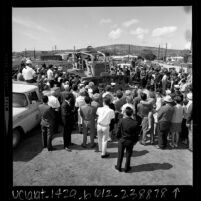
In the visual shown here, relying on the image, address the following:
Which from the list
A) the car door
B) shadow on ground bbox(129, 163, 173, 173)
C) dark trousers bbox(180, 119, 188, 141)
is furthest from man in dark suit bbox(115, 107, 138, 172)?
the car door

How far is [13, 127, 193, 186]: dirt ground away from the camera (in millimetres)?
5039

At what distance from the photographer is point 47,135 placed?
22.2 ft

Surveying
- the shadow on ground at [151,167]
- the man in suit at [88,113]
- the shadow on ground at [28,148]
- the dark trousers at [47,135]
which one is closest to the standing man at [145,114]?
the shadow on ground at [151,167]

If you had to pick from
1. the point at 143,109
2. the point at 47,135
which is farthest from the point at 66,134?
the point at 143,109

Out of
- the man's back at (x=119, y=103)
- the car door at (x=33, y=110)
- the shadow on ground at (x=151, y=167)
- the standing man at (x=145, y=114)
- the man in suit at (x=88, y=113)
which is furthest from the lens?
the man's back at (x=119, y=103)

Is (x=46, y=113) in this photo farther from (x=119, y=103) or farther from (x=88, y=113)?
(x=119, y=103)

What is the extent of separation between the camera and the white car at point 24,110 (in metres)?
6.36

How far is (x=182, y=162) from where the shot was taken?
6.03 m

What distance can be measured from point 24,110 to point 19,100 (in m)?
0.46

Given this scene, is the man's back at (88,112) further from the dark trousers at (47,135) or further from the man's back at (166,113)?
the man's back at (166,113)

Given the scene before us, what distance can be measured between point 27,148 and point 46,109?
1.51 metres

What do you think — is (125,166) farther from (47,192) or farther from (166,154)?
(47,192)

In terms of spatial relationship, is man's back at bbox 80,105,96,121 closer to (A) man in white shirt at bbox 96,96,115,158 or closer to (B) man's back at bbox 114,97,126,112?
(A) man in white shirt at bbox 96,96,115,158
